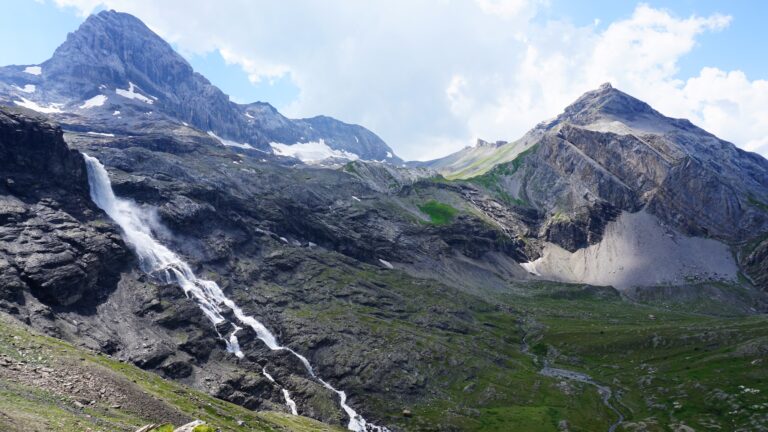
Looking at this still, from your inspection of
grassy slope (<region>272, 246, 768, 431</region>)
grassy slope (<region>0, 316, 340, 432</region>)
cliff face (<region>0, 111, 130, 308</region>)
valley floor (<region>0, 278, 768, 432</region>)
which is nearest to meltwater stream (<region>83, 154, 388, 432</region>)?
cliff face (<region>0, 111, 130, 308</region>)

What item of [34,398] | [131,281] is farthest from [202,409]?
[131,281]

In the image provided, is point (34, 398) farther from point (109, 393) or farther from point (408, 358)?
point (408, 358)

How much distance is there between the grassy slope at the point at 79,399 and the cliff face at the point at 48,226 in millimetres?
35297

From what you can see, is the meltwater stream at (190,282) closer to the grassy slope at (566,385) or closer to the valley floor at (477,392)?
the grassy slope at (566,385)

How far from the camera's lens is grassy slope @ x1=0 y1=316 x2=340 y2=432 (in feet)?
189

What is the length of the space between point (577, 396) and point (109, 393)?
135676 millimetres

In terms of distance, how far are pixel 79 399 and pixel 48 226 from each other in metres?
104

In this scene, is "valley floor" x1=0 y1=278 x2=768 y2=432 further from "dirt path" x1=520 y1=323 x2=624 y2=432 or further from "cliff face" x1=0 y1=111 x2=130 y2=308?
"cliff face" x1=0 y1=111 x2=130 y2=308

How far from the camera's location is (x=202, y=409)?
92938mm

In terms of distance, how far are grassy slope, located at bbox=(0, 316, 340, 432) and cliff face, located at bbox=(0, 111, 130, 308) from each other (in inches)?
1390

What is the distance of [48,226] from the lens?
155250 millimetres

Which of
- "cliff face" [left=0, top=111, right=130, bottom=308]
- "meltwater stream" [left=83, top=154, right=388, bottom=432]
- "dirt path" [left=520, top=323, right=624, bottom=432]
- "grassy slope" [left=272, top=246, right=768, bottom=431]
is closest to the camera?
"cliff face" [left=0, top=111, right=130, bottom=308]

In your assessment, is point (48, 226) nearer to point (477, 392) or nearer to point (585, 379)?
point (477, 392)

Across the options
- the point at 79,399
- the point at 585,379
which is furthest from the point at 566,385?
the point at 79,399
